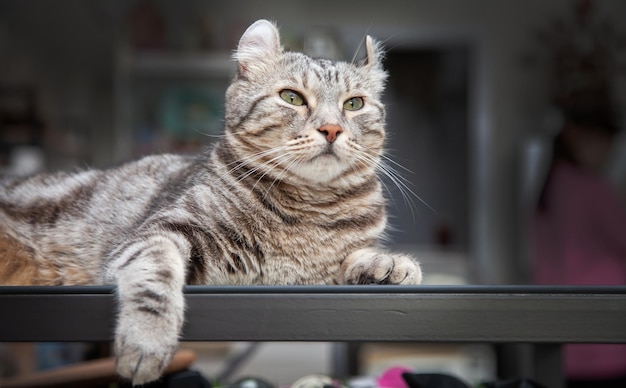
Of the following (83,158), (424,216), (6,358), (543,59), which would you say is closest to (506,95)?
(543,59)

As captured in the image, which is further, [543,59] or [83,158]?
[543,59]

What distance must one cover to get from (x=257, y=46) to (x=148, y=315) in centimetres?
45

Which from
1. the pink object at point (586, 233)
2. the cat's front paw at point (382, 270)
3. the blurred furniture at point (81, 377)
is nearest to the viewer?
the cat's front paw at point (382, 270)

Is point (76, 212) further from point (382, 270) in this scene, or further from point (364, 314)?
point (364, 314)

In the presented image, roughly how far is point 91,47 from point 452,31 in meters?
2.26

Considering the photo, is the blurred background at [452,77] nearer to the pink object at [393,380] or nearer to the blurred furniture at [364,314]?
the pink object at [393,380]

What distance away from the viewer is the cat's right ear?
99cm

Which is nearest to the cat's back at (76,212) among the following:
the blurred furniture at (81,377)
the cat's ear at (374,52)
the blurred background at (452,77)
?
the blurred furniture at (81,377)

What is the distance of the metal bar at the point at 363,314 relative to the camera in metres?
0.69

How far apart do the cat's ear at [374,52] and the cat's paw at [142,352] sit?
1.83 ft

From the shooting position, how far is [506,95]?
423cm

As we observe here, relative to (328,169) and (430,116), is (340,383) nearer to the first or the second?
(328,169)

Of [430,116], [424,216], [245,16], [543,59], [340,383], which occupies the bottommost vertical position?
[424,216]

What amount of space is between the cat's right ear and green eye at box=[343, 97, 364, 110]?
5.2 inches
